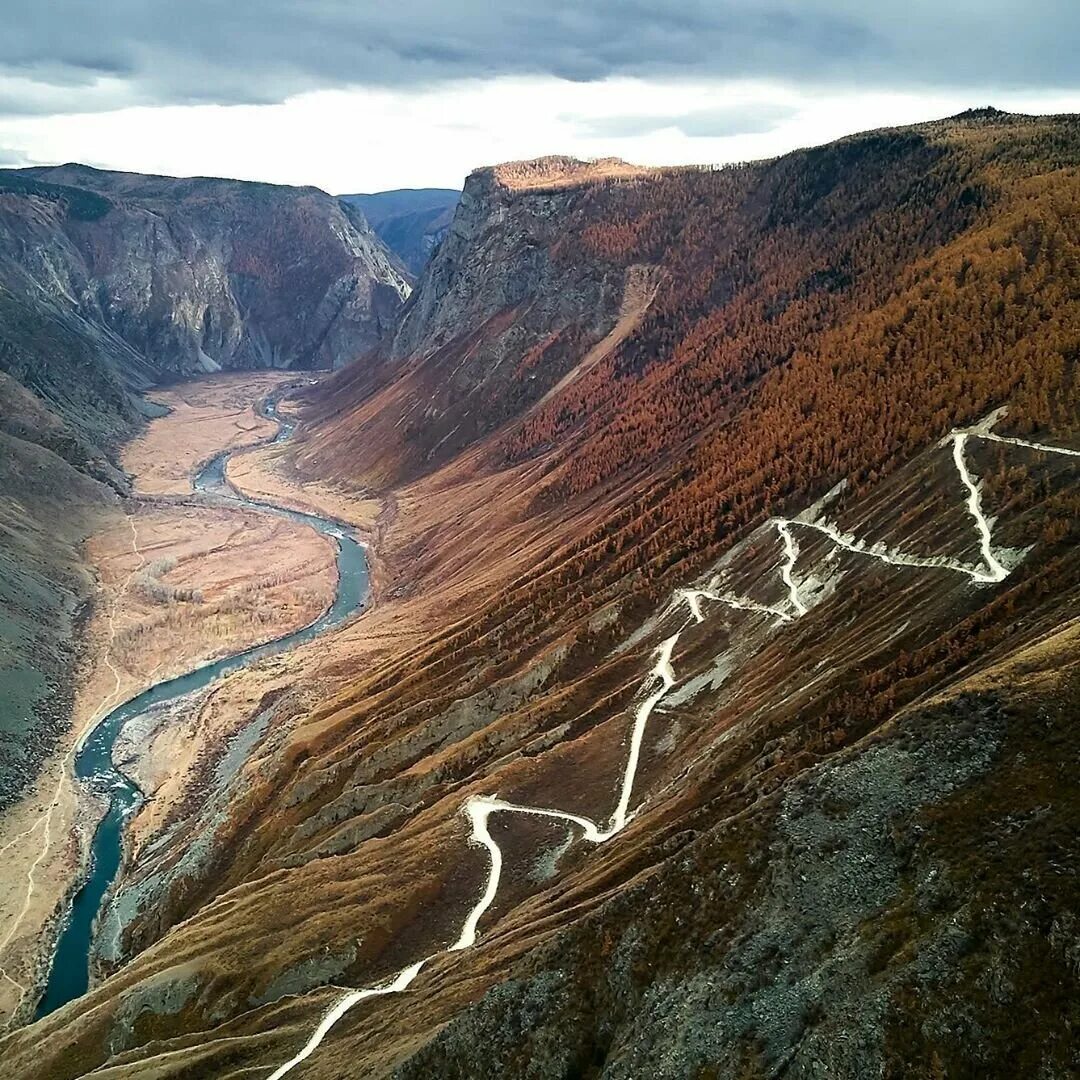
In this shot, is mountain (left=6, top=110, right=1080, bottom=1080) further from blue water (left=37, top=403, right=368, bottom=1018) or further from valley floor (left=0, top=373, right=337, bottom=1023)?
valley floor (left=0, top=373, right=337, bottom=1023)

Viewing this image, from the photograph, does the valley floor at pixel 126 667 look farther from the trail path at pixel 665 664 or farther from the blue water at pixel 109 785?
the trail path at pixel 665 664

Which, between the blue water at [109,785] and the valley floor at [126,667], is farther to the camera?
the valley floor at [126,667]

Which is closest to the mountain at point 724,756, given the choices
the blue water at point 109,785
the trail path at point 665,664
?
the trail path at point 665,664

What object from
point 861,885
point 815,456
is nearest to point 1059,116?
point 815,456

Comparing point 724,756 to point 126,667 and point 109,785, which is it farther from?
point 126,667

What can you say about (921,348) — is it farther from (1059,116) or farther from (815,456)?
(1059,116)

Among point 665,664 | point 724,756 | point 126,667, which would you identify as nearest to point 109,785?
point 126,667
